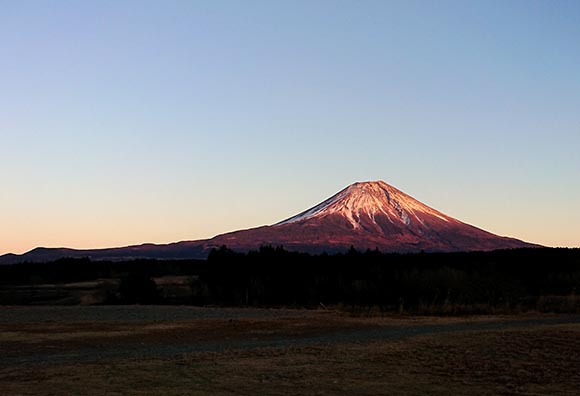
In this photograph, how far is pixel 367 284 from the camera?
189 feet

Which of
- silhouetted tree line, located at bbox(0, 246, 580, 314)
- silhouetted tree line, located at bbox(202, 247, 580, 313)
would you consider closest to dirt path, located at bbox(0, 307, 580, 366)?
silhouetted tree line, located at bbox(0, 246, 580, 314)

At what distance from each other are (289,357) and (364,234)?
155 meters

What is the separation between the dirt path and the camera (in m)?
23.8

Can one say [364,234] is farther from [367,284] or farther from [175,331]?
[175,331]

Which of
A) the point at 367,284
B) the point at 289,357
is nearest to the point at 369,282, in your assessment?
the point at 367,284

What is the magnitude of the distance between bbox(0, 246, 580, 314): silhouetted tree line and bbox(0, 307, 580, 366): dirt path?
8.16 m

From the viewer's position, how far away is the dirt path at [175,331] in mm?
23750

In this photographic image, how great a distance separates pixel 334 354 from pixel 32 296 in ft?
161

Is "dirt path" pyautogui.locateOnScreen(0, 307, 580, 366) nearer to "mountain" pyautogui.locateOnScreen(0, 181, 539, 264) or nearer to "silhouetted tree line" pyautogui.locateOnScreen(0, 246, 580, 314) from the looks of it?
"silhouetted tree line" pyautogui.locateOnScreen(0, 246, 580, 314)

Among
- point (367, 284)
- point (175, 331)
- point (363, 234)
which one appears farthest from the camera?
point (363, 234)

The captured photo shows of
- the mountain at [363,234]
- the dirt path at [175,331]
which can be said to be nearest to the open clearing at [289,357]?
the dirt path at [175,331]

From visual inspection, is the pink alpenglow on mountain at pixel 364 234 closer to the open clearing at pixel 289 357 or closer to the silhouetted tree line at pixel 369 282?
the silhouetted tree line at pixel 369 282

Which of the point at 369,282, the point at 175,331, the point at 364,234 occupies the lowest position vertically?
the point at 175,331

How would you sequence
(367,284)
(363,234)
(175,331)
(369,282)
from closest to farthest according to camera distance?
(175,331) → (367,284) → (369,282) → (363,234)
